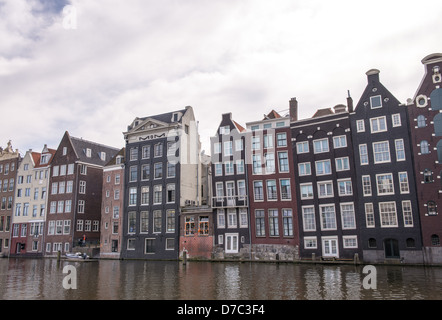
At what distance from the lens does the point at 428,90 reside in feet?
132

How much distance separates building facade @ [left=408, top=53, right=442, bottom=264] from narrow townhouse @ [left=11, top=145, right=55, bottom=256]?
61.2 metres

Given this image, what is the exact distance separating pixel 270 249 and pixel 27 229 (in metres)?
48.9

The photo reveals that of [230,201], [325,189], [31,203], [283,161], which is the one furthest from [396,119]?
[31,203]

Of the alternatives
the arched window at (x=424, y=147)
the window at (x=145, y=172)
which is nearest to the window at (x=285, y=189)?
the arched window at (x=424, y=147)

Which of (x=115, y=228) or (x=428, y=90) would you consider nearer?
(x=428, y=90)

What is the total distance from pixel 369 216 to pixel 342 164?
688 cm

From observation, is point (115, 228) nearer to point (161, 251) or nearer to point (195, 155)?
point (161, 251)

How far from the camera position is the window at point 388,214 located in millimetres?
40312

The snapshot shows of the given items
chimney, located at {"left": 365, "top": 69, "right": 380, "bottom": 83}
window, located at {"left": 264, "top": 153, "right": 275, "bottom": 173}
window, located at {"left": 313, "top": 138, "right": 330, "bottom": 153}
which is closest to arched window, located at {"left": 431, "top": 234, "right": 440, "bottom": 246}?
window, located at {"left": 313, "top": 138, "right": 330, "bottom": 153}

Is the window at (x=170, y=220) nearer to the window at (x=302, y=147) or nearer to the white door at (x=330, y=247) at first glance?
the window at (x=302, y=147)

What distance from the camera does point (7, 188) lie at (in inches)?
2972

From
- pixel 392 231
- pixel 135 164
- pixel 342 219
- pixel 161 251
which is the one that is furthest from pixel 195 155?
pixel 392 231

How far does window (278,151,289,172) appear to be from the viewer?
48.4 metres

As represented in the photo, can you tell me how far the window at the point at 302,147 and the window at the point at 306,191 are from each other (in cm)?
435
